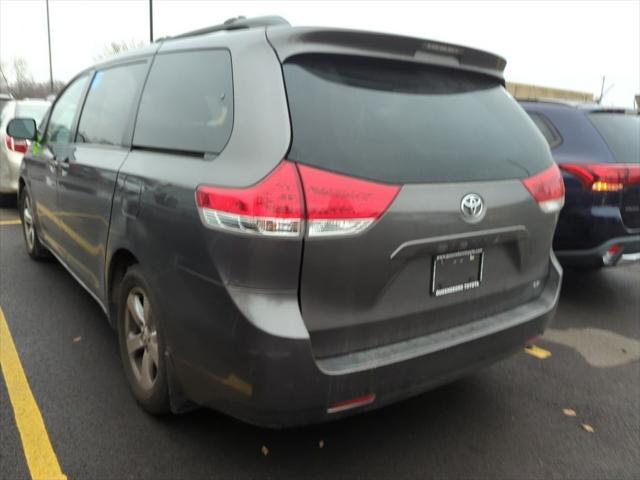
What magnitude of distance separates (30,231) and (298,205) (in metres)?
4.47

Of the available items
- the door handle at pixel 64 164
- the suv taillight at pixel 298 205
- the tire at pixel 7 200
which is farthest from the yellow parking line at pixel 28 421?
the tire at pixel 7 200

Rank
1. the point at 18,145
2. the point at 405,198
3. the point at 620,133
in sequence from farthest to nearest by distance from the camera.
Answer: the point at 18,145, the point at 620,133, the point at 405,198

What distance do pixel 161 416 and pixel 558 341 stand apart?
9.26 ft

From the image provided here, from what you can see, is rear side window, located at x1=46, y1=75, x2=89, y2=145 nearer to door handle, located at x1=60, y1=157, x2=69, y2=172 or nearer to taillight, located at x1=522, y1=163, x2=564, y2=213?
door handle, located at x1=60, y1=157, x2=69, y2=172

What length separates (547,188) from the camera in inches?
104

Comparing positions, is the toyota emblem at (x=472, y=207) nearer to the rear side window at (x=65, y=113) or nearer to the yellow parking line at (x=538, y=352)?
the yellow parking line at (x=538, y=352)

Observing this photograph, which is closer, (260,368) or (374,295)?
(260,368)

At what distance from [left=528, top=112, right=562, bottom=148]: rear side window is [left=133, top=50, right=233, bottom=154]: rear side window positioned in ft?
10.7

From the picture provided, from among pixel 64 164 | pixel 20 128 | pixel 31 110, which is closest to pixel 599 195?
pixel 64 164

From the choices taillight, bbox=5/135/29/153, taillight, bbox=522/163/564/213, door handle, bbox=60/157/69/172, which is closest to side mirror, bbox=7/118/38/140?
door handle, bbox=60/157/69/172

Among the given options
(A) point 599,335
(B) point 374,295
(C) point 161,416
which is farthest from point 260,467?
(A) point 599,335

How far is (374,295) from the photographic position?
2086 millimetres

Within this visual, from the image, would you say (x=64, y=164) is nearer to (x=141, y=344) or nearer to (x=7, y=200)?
(x=141, y=344)

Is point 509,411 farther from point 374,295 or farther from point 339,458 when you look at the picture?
point 374,295
